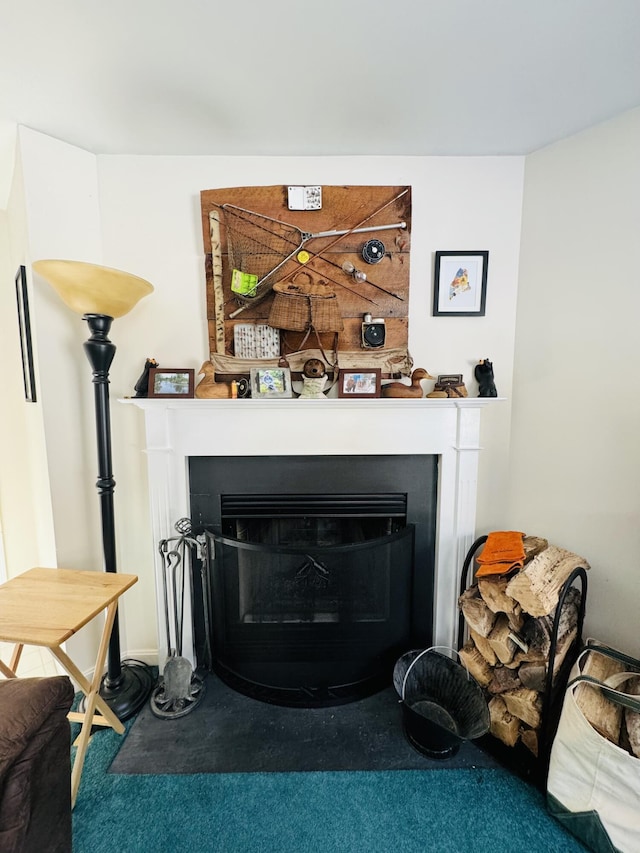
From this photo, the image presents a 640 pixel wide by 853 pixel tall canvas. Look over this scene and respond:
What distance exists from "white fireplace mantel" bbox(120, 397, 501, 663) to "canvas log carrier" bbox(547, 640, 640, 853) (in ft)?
2.40

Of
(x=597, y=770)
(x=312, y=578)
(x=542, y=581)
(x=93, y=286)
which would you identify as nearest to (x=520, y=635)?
(x=542, y=581)

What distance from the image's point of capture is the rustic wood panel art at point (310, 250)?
1585mm

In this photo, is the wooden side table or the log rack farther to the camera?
the log rack

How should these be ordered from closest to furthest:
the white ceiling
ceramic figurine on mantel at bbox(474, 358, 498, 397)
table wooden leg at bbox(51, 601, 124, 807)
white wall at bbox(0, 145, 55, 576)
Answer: the white ceiling < table wooden leg at bbox(51, 601, 124, 807) < ceramic figurine on mantel at bbox(474, 358, 498, 397) < white wall at bbox(0, 145, 55, 576)

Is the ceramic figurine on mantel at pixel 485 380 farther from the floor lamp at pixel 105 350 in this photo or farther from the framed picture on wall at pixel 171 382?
the floor lamp at pixel 105 350

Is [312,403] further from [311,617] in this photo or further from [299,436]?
[311,617]

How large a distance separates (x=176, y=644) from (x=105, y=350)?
1.28 meters

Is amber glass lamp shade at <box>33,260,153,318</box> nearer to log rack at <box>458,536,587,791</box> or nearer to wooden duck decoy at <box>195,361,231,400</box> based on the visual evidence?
wooden duck decoy at <box>195,361,231,400</box>

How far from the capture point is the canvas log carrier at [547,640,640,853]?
1030 mm

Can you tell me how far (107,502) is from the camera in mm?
1496

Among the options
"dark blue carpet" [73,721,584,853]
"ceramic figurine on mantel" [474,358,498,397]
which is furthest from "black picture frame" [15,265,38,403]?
"ceramic figurine on mantel" [474,358,498,397]

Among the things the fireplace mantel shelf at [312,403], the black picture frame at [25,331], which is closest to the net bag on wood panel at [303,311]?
the fireplace mantel shelf at [312,403]

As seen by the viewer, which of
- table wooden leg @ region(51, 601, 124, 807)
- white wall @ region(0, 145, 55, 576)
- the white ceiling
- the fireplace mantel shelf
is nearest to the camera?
the white ceiling

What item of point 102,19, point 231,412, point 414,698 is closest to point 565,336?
point 231,412
